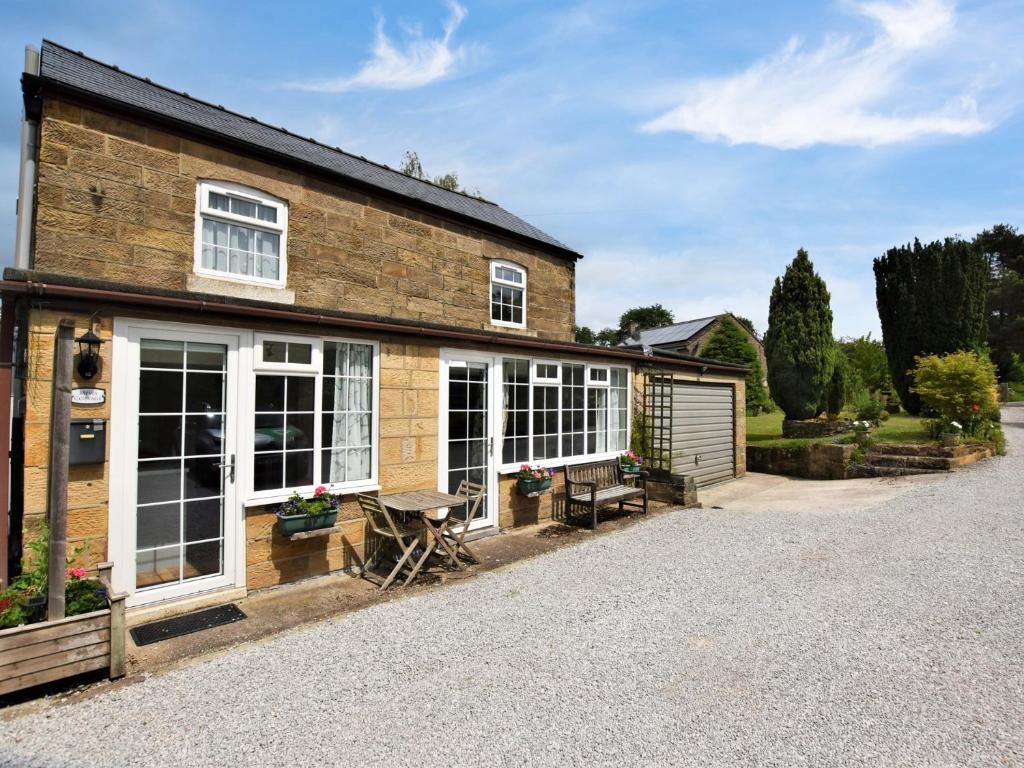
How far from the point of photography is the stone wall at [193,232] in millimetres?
6129

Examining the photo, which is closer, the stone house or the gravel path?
the gravel path

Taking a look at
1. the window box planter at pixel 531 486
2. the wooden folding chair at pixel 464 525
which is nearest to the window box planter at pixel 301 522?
the wooden folding chair at pixel 464 525

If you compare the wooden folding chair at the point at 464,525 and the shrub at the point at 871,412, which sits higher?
the shrub at the point at 871,412

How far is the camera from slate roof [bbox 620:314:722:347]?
30750 millimetres

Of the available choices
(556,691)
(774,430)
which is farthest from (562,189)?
(774,430)

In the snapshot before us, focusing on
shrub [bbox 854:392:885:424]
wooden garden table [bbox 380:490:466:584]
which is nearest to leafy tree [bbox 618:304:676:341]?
shrub [bbox 854:392:885:424]

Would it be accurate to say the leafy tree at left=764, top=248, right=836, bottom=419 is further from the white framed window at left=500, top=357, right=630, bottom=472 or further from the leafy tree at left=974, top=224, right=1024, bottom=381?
the leafy tree at left=974, top=224, right=1024, bottom=381

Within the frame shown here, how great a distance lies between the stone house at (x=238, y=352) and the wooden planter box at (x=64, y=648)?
1.05 meters

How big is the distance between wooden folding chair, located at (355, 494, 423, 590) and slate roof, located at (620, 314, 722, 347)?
81.2 ft

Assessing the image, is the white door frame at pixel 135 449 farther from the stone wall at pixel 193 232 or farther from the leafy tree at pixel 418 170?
the leafy tree at pixel 418 170

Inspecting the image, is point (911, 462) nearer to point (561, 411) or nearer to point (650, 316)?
point (561, 411)

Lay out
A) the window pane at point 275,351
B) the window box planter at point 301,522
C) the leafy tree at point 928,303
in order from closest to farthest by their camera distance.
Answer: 1. the window box planter at point 301,522
2. the window pane at point 275,351
3. the leafy tree at point 928,303

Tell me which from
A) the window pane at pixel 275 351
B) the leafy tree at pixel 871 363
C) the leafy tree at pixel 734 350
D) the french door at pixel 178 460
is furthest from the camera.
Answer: the leafy tree at pixel 734 350

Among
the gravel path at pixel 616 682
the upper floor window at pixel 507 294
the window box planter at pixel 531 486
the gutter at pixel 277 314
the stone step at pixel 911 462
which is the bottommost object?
the gravel path at pixel 616 682
